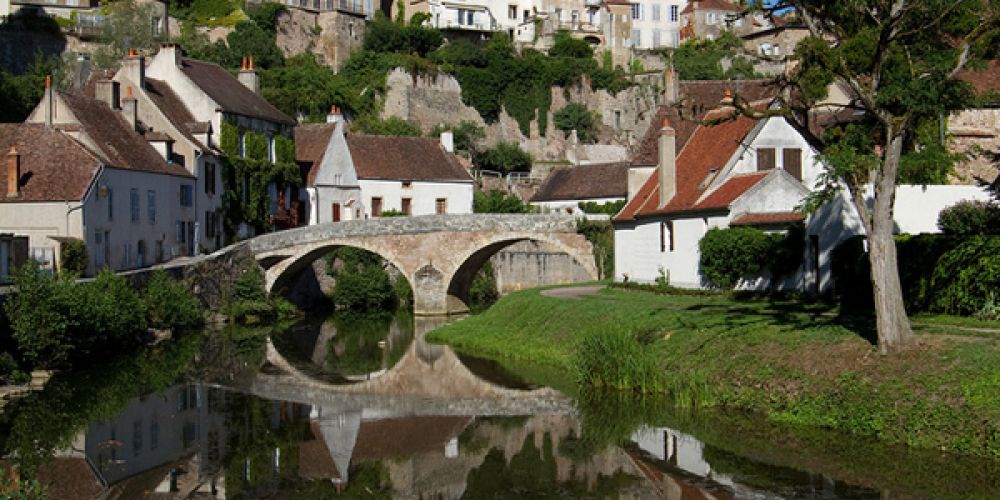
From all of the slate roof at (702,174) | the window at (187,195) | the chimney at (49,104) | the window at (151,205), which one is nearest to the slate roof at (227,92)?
the window at (187,195)

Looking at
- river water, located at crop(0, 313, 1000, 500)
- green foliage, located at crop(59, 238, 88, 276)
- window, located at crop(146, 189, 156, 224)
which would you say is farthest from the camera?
window, located at crop(146, 189, 156, 224)

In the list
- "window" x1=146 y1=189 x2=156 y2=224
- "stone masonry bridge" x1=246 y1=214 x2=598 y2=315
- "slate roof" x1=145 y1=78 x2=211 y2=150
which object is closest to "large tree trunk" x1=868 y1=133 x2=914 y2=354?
"stone masonry bridge" x1=246 y1=214 x2=598 y2=315

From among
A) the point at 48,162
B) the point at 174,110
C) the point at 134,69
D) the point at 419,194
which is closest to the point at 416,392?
the point at 48,162

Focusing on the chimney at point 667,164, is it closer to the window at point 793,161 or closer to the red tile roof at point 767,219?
the window at point 793,161

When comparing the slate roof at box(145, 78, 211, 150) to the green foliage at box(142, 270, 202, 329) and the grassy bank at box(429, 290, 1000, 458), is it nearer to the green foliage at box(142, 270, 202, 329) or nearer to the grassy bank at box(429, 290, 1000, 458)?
the green foliage at box(142, 270, 202, 329)

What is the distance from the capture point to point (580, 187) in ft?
199

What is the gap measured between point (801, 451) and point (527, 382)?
30.4 feet

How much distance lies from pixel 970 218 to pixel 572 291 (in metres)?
12.6

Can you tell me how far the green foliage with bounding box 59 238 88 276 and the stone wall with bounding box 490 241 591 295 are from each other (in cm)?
2331

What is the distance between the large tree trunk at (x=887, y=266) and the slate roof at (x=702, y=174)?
11.1 meters

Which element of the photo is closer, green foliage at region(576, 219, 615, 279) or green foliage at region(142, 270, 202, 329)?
green foliage at region(142, 270, 202, 329)

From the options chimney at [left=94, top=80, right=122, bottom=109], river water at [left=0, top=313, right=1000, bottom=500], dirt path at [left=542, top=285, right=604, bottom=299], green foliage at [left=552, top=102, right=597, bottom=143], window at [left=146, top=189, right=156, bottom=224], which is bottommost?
river water at [left=0, top=313, right=1000, bottom=500]

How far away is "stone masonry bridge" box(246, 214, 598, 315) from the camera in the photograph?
4556cm

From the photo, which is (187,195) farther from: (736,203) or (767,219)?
(767,219)
